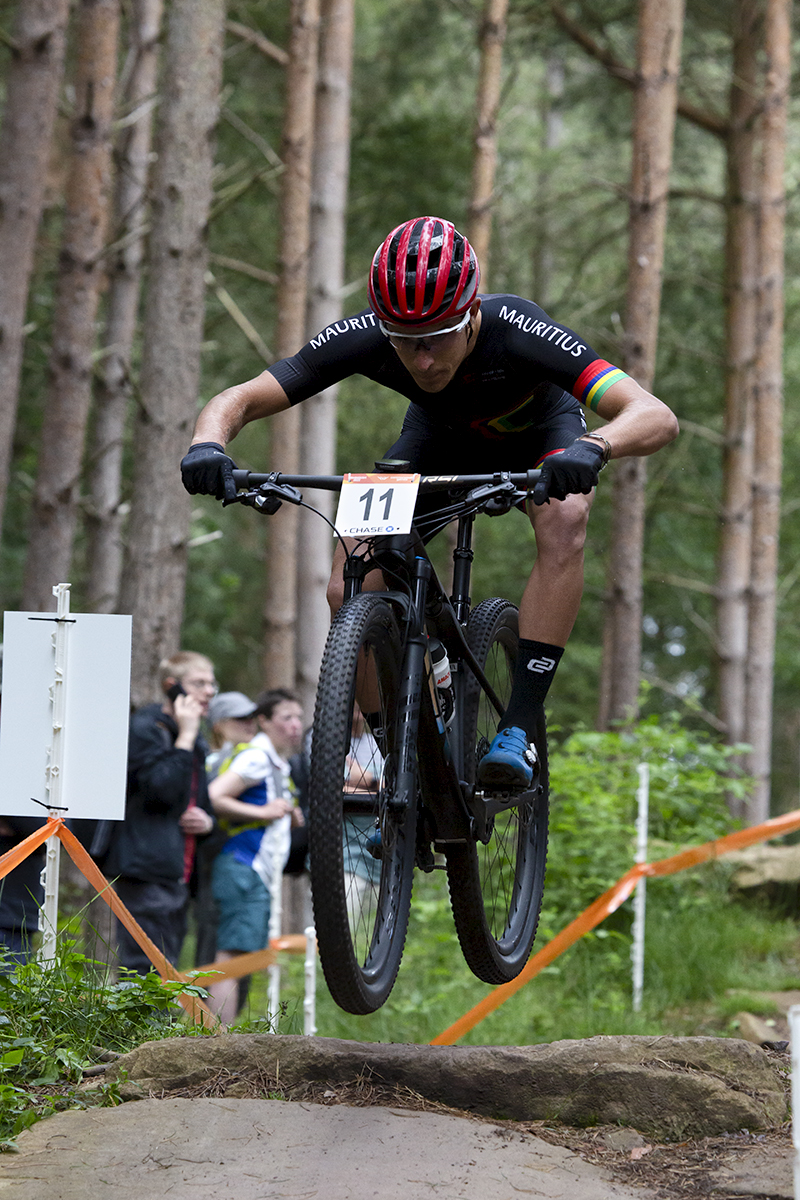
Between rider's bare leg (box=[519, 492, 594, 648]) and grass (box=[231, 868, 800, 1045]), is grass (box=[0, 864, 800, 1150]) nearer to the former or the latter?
grass (box=[231, 868, 800, 1045])

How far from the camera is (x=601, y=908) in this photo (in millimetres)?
8328

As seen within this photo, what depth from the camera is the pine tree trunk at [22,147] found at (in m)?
9.79

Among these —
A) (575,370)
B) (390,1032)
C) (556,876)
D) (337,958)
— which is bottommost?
(390,1032)

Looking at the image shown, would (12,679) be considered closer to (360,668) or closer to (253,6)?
(360,668)

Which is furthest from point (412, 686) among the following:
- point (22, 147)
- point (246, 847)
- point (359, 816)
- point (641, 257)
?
point (641, 257)

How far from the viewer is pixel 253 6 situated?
58.7 ft

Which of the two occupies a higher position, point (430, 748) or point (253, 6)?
point (253, 6)

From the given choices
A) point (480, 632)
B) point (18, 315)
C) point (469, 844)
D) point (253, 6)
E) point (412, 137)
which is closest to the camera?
point (469, 844)

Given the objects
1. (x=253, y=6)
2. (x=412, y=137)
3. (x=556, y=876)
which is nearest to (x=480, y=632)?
(x=556, y=876)

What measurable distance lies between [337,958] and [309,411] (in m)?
10.8

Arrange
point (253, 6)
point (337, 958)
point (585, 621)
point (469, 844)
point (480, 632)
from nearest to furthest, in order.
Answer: point (337, 958), point (469, 844), point (480, 632), point (253, 6), point (585, 621)

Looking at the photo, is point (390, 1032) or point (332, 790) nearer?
point (332, 790)

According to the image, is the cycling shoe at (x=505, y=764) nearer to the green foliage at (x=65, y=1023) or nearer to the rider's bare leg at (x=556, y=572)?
the rider's bare leg at (x=556, y=572)

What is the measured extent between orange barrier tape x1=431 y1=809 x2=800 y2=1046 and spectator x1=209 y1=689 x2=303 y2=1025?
4.11 feet
